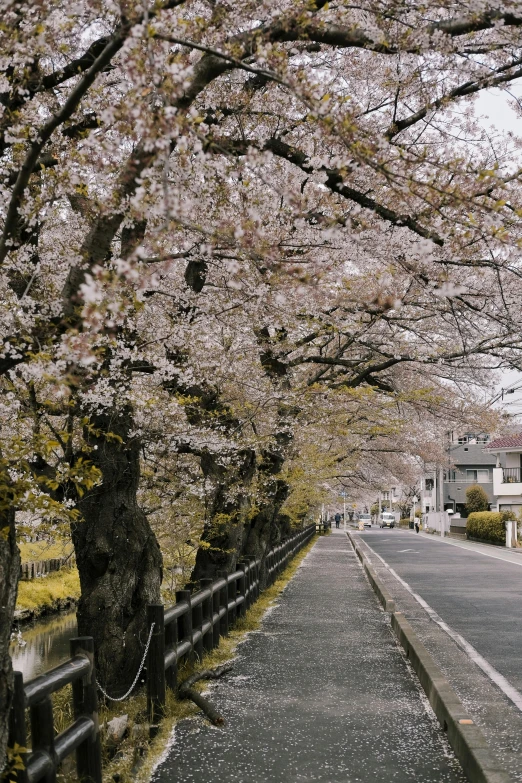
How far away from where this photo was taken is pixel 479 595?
16906mm

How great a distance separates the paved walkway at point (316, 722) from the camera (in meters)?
5.31

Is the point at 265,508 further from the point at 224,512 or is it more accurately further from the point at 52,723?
the point at 52,723

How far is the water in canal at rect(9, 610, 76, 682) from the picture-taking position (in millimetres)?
15141

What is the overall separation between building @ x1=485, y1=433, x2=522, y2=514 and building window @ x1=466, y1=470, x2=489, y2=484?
63.0 feet

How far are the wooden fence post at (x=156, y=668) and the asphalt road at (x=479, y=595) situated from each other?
382 cm

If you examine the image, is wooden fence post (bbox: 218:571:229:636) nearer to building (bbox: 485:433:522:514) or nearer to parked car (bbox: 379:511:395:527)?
building (bbox: 485:433:522:514)

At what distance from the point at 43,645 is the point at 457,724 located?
13825mm

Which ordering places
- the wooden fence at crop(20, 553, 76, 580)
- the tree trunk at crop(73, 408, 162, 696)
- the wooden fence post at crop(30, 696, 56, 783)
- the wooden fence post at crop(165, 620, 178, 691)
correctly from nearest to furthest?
1. the wooden fence post at crop(30, 696, 56, 783)
2. the wooden fence post at crop(165, 620, 178, 691)
3. the tree trunk at crop(73, 408, 162, 696)
4. the wooden fence at crop(20, 553, 76, 580)

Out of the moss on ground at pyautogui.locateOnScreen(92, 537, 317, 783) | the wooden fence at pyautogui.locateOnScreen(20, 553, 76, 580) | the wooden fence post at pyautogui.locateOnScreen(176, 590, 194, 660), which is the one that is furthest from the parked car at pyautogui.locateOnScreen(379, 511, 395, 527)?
the wooden fence post at pyautogui.locateOnScreen(176, 590, 194, 660)

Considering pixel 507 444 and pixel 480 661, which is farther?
pixel 507 444

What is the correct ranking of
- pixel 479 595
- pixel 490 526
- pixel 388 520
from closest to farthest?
pixel 479 595 < pixel 490 526 < pixel 388 520

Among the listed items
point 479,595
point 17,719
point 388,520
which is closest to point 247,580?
point 479,595

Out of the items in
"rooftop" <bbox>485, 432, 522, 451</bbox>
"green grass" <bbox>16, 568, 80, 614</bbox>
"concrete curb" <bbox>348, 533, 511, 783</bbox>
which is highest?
"rooftop" <bbox>485, 432, 522, 451</bbox>

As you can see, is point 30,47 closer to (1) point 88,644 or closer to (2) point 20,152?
(2) point 20,152
